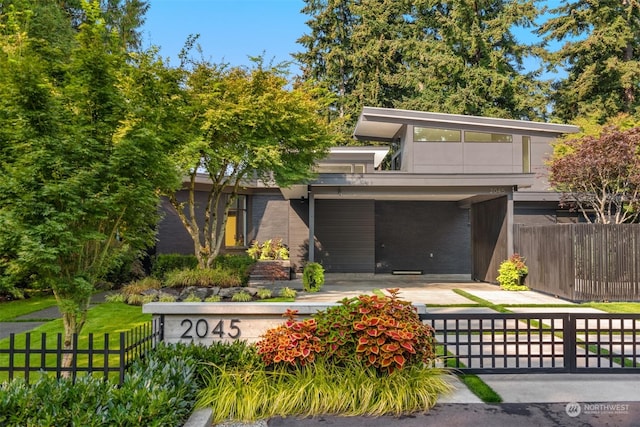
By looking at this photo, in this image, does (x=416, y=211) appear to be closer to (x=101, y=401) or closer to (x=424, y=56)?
(x=424, y=56)

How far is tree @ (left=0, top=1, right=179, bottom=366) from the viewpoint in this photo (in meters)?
4.24

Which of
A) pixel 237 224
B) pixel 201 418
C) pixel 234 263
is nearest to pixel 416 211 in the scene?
pixel 237 224

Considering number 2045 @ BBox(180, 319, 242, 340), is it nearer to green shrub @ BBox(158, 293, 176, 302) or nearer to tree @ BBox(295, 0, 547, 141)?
green shrub @ BBox(158, 293, 176, 302)

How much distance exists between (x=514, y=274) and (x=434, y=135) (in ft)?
24.5

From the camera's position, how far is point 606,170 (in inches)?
491

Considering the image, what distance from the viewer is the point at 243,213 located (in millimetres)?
18625

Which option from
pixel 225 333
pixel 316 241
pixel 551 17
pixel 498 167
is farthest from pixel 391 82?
pixel 225 333

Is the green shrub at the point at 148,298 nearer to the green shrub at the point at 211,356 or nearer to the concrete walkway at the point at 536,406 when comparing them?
the green shrub at the point at 211,356

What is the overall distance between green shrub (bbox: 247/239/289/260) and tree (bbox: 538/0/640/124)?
824 inches

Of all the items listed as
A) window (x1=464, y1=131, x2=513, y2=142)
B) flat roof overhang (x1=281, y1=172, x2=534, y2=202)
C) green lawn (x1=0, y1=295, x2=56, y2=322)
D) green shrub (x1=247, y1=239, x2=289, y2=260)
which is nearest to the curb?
green lawn (x1=0, y1=295, x2=56, y2=322)

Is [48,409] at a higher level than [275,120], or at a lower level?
lower

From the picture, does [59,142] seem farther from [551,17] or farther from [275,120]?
[551,17]

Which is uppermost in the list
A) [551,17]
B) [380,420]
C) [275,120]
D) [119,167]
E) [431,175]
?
[551,17]

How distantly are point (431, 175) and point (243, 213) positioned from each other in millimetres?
8671
